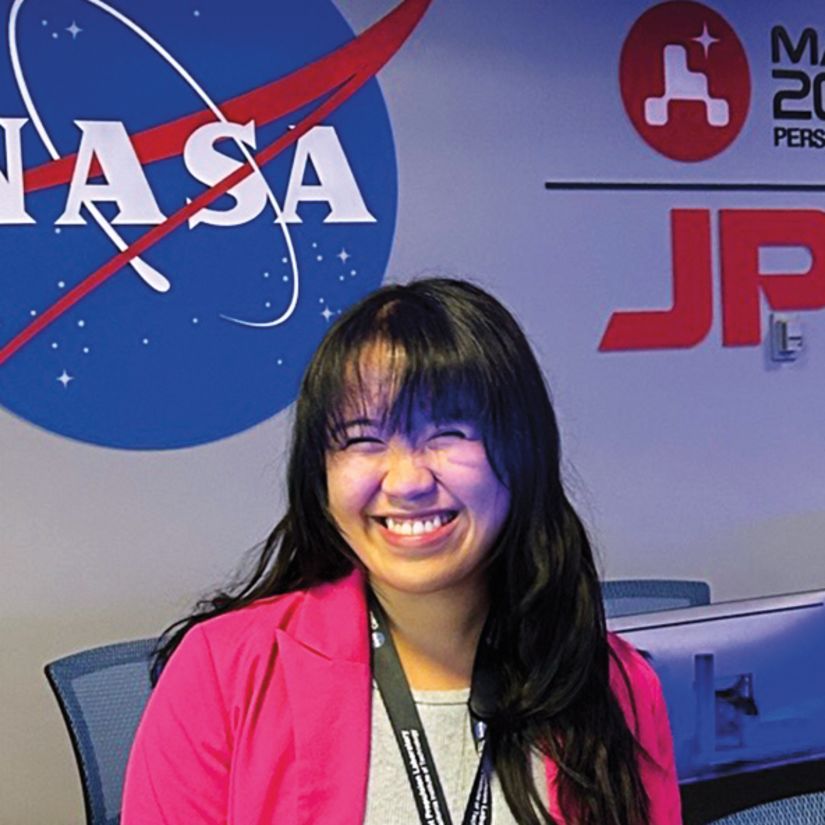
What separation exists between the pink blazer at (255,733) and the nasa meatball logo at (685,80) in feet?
10.9

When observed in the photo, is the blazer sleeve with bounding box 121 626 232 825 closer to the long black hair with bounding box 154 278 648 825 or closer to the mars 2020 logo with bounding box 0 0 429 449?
the long black hair with bounding box 154 278 648 825

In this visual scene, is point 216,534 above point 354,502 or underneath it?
underneath

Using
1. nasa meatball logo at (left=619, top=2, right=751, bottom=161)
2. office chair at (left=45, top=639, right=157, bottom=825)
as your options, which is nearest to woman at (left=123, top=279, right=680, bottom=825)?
office chair at (left=45, top=639, right=157, bottom=825)

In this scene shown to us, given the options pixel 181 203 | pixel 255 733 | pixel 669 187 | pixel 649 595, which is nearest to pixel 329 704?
pixel 255 733

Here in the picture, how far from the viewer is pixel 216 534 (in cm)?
376

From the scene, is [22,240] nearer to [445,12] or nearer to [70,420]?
[70,420]

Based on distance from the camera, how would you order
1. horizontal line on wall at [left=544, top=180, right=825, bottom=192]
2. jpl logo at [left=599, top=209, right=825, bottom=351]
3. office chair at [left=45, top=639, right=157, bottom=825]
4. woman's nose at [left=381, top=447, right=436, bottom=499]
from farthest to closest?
1. jpl logo at [left=599, top=209, right=825, bottom=351]
2. horizontal line on wall at [left=544, top=180, right=825, bottom=192]
3. office chair at [left=45, top=639, right=157, bottom=825]
4. woman's nose at [left=381, top=447, right=436, bottom=499]

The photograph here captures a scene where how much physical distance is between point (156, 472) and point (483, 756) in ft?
8.42

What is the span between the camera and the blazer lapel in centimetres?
116

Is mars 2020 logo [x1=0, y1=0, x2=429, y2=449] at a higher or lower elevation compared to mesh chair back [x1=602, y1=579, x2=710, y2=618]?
higher

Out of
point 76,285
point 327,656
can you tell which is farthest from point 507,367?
point 76,285

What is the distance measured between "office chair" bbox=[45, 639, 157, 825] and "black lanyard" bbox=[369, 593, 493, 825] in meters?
1.44

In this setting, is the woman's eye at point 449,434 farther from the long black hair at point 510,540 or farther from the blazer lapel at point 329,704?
the blazer lapel at point 329,704

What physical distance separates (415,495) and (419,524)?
0.03 meters
